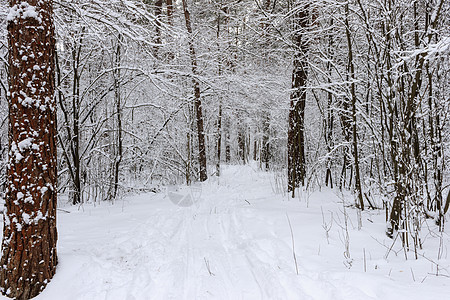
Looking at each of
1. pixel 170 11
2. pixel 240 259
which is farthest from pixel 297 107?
pixel 170 11

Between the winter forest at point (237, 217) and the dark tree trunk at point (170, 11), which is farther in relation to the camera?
the dark tree trunk at point (170, 11)

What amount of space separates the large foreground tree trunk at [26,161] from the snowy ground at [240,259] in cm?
31

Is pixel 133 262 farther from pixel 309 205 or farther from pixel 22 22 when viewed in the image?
pixel 309 205

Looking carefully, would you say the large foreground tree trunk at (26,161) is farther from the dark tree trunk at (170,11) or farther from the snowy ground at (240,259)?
the dark tree trunk at (170,11)

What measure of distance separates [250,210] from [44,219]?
4.29 m

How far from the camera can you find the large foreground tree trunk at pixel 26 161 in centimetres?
269

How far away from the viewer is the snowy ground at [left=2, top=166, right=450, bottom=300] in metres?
2.78

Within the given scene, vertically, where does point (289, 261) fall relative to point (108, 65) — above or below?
below

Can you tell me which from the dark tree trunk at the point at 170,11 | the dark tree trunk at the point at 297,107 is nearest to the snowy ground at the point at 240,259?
the dark tree trunk at the point at 297,107

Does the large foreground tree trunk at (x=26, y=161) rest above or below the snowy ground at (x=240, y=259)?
above

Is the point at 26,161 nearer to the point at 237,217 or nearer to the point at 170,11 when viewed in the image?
the point at 237,217

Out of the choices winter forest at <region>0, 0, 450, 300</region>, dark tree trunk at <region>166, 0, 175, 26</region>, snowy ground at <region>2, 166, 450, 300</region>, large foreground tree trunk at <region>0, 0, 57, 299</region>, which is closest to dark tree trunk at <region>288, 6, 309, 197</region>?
winter forest at <region>0, 0, 450, 300</region>

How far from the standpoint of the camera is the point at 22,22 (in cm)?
271

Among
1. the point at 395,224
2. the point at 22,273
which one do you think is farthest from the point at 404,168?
the point at 22,273
